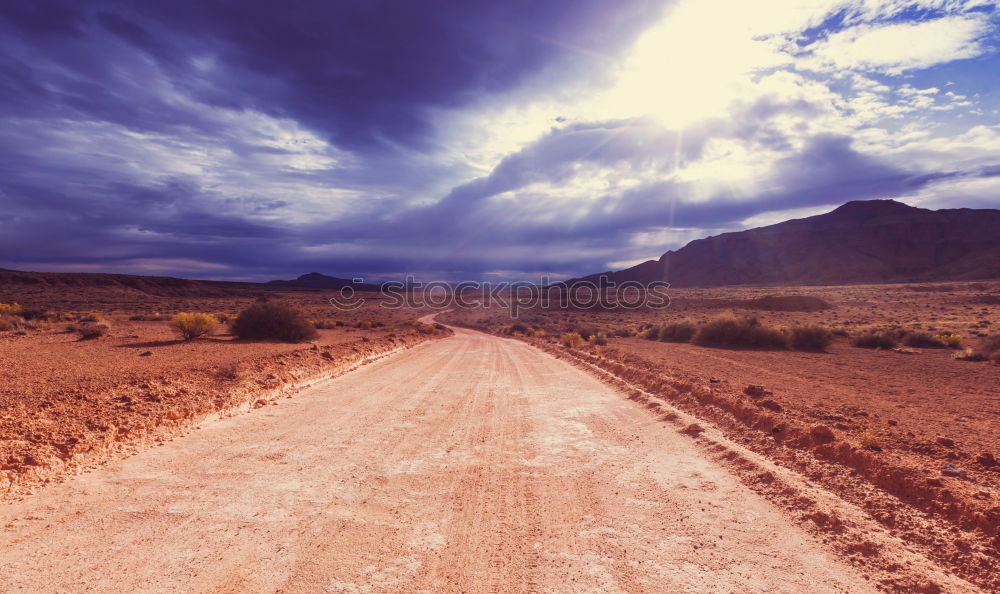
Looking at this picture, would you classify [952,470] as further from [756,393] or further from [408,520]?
[408,520]

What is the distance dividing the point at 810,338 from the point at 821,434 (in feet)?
79.7

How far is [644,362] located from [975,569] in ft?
51.7

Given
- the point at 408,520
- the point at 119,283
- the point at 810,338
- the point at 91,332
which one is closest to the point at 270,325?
the point at 91,332

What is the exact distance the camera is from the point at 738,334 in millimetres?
31375

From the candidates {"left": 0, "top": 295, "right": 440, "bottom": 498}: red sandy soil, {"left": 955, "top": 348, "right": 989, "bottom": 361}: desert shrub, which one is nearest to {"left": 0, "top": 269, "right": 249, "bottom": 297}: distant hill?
{"left": 0, "top": 295, "right": 440, "bottom": 498}: red sandy soil

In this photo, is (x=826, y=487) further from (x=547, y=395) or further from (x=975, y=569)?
(x=547, y=395)

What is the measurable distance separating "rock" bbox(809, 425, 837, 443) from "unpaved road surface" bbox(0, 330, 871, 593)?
1769 millimetres

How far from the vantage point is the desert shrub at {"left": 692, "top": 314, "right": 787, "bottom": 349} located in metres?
30.3

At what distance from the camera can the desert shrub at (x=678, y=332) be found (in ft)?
116

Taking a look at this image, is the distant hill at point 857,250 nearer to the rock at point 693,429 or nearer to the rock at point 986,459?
the rock at point 986,459

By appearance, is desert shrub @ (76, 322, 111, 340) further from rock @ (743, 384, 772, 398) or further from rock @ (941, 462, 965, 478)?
rock @ (941, 462, 965, 478)

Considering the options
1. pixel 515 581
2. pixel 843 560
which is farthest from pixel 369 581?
pixel 843 560

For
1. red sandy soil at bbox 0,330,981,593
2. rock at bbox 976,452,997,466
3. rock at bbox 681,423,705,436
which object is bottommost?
rock at bbox 681,423,705,436

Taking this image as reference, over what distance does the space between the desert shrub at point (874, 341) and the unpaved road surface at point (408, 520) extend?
2539 cm
